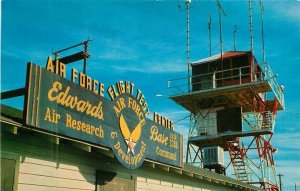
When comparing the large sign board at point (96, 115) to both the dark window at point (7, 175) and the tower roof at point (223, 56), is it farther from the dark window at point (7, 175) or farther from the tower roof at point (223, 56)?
the tower roof at point (223, 56)

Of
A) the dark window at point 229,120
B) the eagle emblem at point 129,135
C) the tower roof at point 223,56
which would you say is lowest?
the eagle emblem at point 129,135

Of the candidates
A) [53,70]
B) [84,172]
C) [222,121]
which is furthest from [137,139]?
[222,121]

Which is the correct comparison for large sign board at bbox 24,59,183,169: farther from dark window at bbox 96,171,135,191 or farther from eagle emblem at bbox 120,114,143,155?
dark window at bbox 96,171,135,191

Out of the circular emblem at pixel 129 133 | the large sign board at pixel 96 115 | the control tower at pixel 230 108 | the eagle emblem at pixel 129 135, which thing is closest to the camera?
the large sign board at pixel 96 115

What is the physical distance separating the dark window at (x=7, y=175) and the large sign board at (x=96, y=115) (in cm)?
103

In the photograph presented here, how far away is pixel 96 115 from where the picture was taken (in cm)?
1272

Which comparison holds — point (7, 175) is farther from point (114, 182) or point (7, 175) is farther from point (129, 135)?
point (129, 135)

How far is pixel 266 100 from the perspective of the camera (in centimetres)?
3969

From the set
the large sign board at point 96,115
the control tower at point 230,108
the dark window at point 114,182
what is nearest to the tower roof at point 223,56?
the control tower at point 230,108

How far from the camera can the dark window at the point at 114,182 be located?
43.7 feet

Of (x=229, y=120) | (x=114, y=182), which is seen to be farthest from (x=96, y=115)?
(x=229, y=120)

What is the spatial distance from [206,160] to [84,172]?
26.7 m

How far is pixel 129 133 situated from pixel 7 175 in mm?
5164

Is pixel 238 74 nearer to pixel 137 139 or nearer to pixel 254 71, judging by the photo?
pixel 254 71
